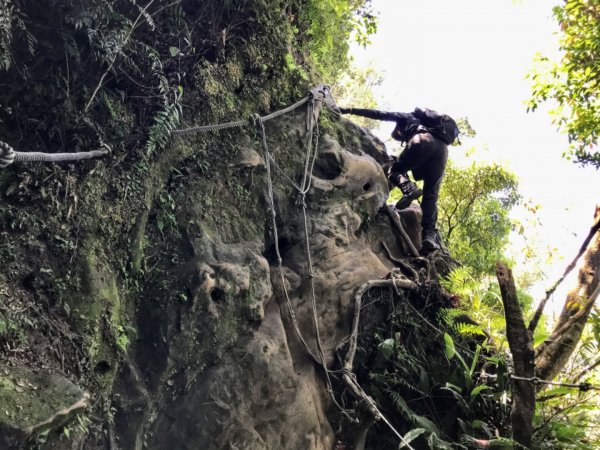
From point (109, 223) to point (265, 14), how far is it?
3.44m

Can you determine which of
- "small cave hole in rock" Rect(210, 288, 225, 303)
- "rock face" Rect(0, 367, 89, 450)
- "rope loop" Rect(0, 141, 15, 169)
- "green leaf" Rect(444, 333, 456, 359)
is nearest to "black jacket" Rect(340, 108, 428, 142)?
"green leaf" Rect(444, 333, 456, 359)

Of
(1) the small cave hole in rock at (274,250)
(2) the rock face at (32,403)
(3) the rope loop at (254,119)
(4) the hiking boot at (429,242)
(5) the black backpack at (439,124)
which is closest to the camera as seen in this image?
(2) the rock face at (32,403)

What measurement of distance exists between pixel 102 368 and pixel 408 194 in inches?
194

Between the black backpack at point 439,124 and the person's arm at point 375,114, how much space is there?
300mm

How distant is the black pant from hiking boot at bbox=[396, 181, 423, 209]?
26 cm

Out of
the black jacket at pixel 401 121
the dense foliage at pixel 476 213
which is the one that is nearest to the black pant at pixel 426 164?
the black jacket at pixel 401 121

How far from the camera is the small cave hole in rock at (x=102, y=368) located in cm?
329

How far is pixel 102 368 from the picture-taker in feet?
10.9

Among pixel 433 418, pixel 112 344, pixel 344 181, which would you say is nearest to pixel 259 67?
pixel 344 181

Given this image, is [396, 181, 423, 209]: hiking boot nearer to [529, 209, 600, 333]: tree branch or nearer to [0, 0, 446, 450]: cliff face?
[0, 0, 446, 450]: cliff face

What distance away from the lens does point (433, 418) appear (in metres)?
5.31

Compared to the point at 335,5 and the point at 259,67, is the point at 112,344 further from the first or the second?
the point at 335,5

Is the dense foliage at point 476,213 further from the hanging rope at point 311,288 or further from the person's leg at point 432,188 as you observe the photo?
the hanging rope at point 311,288

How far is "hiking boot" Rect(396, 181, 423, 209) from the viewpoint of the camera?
22.7ft
